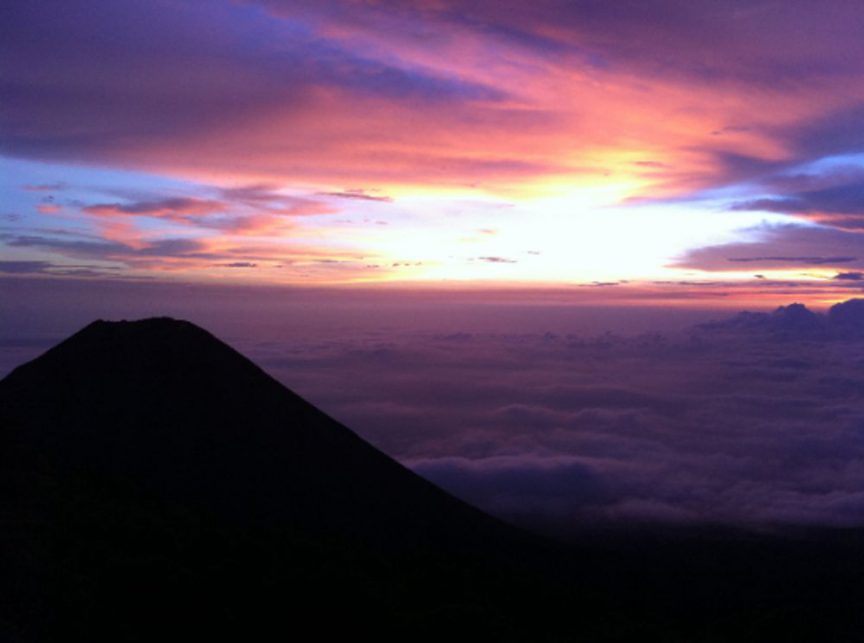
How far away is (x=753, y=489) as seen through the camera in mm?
181875

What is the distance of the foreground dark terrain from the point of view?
33719 millimetres

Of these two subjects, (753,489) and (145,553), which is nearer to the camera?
(145,553)

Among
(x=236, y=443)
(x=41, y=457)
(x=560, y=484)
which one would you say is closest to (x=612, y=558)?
(x=236, y=443)

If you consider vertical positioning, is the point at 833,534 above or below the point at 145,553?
below

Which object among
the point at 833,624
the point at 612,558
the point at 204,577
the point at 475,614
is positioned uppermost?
the point at 204,577

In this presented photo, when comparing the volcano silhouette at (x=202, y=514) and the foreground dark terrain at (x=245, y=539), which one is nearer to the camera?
the volcano silhouette at (x=202, y=514)

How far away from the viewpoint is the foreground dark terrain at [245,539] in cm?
3372

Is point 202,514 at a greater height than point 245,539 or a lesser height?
greater

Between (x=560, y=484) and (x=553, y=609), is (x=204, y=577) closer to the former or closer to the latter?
(x=553, y=609)

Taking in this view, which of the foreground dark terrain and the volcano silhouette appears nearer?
the volcano silhouette

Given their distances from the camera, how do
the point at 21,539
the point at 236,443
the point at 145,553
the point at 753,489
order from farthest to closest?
the point at 753,489 < the point at 236,443 < the point at 145,553 < the point at 21,539

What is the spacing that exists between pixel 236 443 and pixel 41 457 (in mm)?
17038

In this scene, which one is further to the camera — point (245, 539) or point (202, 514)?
point (202, 514)

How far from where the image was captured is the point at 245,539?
48812 mm
